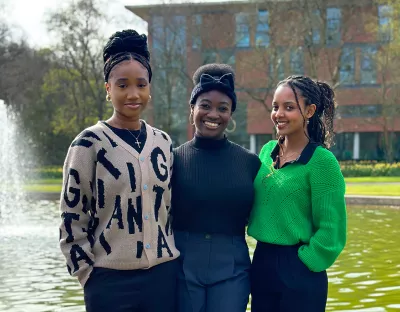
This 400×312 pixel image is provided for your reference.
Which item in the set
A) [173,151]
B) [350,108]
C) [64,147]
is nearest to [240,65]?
[350,108]

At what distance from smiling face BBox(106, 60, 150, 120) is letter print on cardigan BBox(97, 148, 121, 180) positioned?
0.96ft

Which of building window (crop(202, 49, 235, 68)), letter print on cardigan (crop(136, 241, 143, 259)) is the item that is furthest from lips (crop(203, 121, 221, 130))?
building window (crop(202, 49, 235, 68))

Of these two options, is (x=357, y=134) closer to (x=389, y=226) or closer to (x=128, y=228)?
(x=389, y=226)

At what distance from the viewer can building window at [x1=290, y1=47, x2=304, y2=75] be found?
33944 mm

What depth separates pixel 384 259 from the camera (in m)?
9.16

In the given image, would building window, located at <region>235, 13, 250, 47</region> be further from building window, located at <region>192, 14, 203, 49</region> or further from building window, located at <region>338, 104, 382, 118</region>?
building window, located at <region>338, 104, 382, 118</region>

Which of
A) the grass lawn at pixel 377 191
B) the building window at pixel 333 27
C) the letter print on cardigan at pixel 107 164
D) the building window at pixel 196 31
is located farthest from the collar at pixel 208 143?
the building window at pixel 196 31

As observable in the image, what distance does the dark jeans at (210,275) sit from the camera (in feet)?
10.8

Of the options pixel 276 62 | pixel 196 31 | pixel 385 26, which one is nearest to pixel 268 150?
pixel 276 62

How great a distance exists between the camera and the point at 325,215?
3246 millimetres

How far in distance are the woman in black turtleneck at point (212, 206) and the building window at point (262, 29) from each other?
29107 millimetres

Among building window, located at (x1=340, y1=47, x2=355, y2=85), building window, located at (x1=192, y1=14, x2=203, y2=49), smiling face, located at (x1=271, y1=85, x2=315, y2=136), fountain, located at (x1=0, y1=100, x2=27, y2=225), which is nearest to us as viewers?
smiling face, located at (x1=271, y1=85, x2=315, y2=136)

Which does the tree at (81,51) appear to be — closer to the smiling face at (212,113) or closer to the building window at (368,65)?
the building window at (368,65)

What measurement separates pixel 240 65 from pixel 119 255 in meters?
31.8
